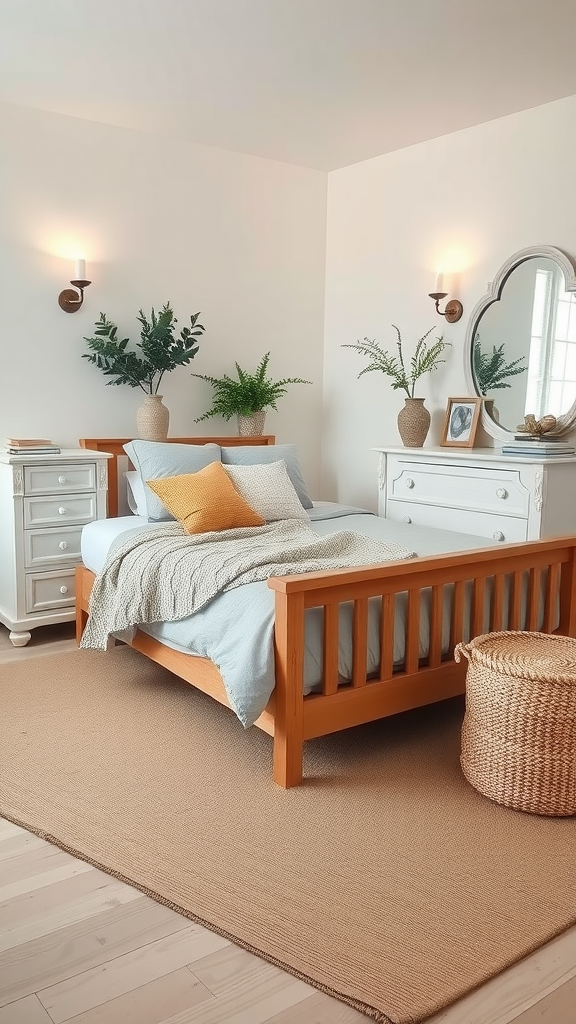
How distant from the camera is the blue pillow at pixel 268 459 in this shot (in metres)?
3.98

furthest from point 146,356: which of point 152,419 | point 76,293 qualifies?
point 76,293

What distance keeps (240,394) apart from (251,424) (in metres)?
0.20

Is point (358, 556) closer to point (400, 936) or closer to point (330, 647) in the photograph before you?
point (330, 647)

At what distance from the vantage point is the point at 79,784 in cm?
238

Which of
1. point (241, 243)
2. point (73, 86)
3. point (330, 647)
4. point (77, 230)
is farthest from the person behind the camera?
point (241, 243)

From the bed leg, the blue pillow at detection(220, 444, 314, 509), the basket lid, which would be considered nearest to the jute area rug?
the bed leg

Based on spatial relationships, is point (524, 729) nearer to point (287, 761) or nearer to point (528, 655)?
point (528, 655)

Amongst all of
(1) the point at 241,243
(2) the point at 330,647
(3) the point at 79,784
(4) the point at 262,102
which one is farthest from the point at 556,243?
(3) the point at 79,784

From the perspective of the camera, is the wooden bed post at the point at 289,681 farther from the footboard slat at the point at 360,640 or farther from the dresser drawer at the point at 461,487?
the dresser drawer at the point at 461,487

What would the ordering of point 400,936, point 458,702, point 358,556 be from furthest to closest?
1. point 458,702
2. point 358,556
3. point 400,936

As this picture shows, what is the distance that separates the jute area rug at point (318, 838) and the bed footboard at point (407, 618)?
19cm

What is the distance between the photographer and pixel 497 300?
13.2 ft

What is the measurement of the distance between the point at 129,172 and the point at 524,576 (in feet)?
9.62

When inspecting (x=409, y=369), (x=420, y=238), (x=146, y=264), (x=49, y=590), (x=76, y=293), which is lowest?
(x=49, y=590)
